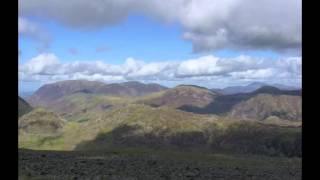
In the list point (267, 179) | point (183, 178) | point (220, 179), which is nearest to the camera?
point (183, 178)
